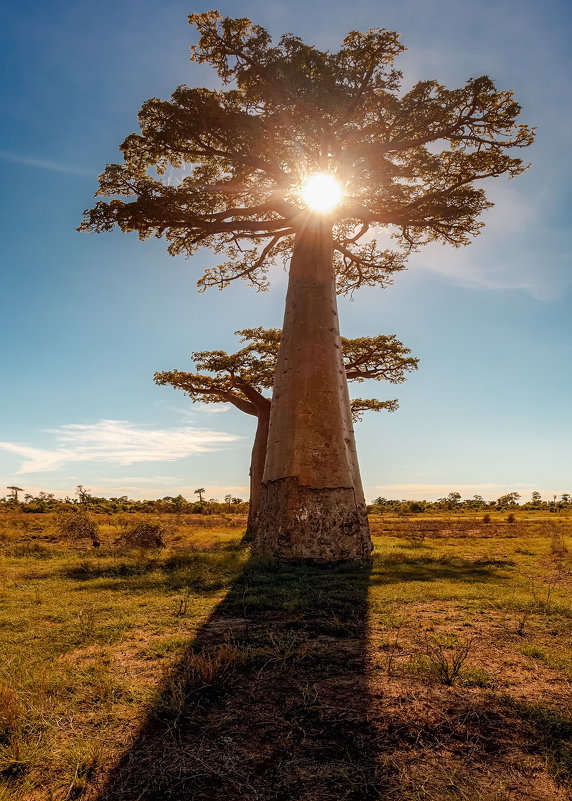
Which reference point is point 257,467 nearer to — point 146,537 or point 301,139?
point 146,537

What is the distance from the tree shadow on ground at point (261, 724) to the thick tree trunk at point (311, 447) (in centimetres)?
429

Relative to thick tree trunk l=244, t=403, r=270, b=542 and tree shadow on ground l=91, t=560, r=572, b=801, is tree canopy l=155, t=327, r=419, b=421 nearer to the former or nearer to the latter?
thick tree trunk l=244, t=403, r=270, b=542

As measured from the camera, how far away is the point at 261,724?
8.71 feet

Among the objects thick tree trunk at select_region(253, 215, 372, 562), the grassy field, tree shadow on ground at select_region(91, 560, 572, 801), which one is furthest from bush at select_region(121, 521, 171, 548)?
tree shadow on ground at select_region(91, 560, 572, 801)

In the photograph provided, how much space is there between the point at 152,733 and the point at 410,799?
4.46 feet

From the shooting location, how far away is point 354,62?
10.4 metres

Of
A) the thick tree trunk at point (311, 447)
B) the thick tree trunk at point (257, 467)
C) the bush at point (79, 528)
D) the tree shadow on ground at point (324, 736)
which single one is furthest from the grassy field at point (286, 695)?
the thick tree trunk at point (257, 467)

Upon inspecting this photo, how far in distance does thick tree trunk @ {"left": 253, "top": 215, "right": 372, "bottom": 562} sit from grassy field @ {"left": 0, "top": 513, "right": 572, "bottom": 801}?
257 centimetres

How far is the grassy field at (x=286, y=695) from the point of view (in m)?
2.17

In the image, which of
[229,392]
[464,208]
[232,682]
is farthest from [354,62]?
[232,682]

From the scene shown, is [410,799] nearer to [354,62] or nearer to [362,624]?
[362,624]

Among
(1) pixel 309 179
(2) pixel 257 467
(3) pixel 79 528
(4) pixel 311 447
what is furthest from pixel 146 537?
(1) pixel 309 179

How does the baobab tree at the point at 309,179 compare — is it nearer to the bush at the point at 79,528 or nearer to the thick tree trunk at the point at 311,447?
the thick tree trunk at the point at 311,447

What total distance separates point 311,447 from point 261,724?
22.1ft
